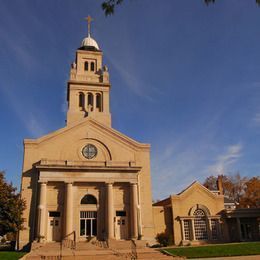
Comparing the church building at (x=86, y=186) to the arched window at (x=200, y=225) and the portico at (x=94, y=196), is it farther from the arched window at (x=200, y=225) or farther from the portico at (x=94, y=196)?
the arched window at (x=200, y=225)

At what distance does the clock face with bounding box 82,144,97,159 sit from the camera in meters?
36.4

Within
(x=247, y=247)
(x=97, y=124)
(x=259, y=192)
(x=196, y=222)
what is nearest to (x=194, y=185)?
(x=196, y=222)

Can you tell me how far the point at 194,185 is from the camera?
3816 centimetres

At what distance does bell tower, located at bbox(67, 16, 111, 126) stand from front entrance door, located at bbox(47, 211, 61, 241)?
487 inches

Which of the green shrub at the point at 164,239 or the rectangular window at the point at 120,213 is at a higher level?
the rectangular window at the point at 120,213

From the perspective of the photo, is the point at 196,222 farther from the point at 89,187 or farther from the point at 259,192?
the point at 259,192

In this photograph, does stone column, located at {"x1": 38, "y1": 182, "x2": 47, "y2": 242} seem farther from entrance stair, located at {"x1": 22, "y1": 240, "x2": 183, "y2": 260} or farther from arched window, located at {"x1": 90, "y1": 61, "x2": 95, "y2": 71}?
arched window, located at {"x1": 90, "y1": 61, "x2": 95, "y2": 71}

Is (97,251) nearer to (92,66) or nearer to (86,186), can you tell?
(86,186)

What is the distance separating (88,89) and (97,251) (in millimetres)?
23501

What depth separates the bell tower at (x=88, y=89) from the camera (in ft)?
140

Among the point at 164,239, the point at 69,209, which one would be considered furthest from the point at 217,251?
the point at 69,209

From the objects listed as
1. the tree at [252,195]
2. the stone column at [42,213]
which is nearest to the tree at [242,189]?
the tree at [252,195]

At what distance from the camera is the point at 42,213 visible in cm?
3164

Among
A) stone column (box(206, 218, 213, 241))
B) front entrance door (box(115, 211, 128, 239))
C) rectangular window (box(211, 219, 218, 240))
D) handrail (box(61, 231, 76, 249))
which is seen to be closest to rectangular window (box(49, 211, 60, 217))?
handrail (box(61, 231, 76, 249))
